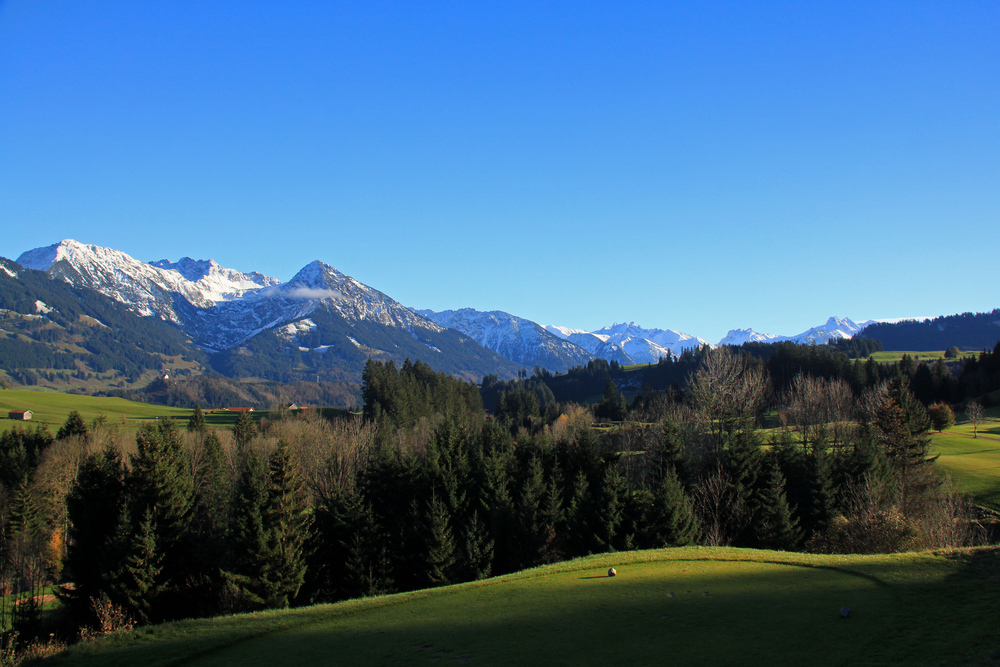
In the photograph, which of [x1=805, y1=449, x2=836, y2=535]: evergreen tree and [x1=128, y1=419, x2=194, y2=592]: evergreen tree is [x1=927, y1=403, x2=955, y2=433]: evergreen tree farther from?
[x1=128, y1=419, x2=194, y2=592]: evergreen tree

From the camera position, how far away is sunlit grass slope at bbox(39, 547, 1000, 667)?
15.5 m

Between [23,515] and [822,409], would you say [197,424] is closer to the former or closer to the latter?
[23,515]

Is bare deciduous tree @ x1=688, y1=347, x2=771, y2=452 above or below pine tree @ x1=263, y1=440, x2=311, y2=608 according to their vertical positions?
above

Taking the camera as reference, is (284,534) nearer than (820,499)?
Yes

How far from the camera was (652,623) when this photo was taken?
18.6 meters

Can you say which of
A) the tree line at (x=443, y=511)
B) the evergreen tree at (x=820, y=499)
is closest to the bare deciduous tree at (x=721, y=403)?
the tree line at (x=443, y=511)

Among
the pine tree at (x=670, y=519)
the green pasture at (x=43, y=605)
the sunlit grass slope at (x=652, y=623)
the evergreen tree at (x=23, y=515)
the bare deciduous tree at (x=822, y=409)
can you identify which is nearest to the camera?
the sunlit grass slope at (x=652, y=623)

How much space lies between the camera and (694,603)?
2053cm

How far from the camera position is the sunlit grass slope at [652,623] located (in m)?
15.5

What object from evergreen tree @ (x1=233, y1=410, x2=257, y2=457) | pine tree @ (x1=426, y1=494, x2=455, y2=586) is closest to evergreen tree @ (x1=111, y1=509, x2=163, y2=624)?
pine tree @ (x1=426, y1=494, x2=455, y2=586)

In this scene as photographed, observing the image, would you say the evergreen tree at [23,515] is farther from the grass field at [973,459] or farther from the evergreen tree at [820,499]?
the grass field at [973,459]

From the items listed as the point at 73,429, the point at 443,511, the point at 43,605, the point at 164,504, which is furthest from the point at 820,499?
the point at 73,429

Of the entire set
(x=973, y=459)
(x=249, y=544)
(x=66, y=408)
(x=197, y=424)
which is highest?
(x=66, y=408)

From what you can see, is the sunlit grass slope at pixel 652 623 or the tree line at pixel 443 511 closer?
the sunlit grass slope at pixel 652 623
